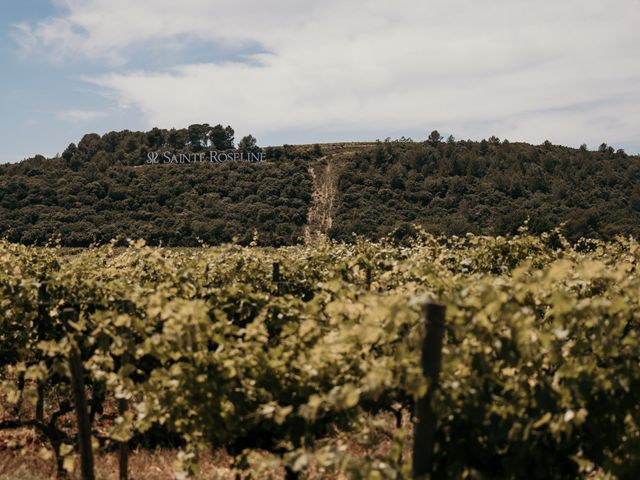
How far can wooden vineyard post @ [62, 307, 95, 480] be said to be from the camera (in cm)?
430

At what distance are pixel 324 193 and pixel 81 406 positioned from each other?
7055 centimetres

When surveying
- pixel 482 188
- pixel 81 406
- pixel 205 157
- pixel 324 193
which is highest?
pixel 205 157

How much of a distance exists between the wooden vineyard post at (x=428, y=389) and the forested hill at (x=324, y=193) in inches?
1789

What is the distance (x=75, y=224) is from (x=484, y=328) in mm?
58088

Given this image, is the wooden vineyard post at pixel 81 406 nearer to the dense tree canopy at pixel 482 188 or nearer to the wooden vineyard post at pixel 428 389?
the wooden vineyard post at pixel 428 389

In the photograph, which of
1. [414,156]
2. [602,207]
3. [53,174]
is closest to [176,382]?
[602,207]

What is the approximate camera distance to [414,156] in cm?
8094

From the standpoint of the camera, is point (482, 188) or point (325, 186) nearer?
point (482, 188)

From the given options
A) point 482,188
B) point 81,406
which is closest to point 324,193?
point 482,188

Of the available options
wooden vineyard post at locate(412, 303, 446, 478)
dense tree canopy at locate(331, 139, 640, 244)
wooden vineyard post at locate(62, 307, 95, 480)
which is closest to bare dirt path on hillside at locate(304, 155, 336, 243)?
dense tree canopy at locate(331, 139, 640, 244)

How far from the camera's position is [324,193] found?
74.6 m

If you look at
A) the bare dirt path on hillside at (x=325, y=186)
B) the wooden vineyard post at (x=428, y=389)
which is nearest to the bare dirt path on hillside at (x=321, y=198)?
the bare dirt path on hillside at (x=325, y=186)

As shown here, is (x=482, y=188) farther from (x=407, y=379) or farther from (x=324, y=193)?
(x=407, y=379)

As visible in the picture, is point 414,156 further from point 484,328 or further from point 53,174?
point 484,328
